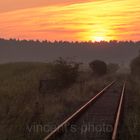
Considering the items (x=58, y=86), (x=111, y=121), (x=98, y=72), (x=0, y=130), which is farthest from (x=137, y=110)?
(x=98, y=72)

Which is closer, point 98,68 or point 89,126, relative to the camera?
point 89,126

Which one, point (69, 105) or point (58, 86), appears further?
point (58, 86)

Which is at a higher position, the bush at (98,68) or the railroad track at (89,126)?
the bush at (98,68)

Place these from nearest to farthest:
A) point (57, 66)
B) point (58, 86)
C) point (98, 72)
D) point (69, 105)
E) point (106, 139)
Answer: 1. point (106, 139)
2. point (69, 105)
3. point (58, 86)
4. point (57, 66)
5. point (98, 72)

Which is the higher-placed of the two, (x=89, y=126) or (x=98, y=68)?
(x=98, y=68)

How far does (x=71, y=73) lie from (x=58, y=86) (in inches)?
176

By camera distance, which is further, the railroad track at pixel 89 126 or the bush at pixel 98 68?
the bush at pixel 98 68

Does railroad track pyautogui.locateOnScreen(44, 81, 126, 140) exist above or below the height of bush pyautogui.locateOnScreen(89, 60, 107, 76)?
below

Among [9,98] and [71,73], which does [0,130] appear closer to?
[9,98]

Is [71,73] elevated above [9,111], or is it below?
above

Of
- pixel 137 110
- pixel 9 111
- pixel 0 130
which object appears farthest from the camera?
pixel 137 110

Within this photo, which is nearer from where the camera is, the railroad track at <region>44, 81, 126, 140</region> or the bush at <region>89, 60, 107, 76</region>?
the railroad track at <region>44, 81, 126, 140</region>

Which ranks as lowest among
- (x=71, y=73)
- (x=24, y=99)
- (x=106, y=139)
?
(x=106, y=139)

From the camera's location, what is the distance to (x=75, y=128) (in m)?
13.2
